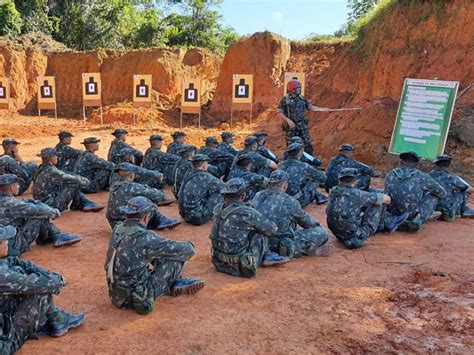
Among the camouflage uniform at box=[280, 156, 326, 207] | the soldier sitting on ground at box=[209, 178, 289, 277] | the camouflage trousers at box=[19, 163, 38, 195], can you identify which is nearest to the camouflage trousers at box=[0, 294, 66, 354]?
the soldier sitting on ground at box=[209, 178, 289, 277]

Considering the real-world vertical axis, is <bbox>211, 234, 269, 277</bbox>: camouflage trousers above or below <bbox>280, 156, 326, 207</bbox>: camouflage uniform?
below

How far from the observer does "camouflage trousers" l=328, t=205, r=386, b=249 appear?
848 cm

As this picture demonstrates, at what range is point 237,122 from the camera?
2295 cm

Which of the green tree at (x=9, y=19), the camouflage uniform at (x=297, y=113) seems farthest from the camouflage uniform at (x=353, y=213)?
the green tree at (x=9, y=19)

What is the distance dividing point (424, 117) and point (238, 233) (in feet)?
26.5

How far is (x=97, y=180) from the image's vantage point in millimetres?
12523

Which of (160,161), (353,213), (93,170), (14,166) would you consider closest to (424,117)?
(353,213)

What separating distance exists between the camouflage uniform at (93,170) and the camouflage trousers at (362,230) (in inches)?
235

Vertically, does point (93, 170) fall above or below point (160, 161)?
below

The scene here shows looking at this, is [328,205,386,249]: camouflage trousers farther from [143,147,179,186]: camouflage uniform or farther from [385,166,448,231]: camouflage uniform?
[143,147,179,186]: camouflage uniform

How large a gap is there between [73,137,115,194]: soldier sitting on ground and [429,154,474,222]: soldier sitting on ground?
23.4 feet

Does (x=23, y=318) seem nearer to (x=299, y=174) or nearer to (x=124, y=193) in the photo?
(x=124, y=193)

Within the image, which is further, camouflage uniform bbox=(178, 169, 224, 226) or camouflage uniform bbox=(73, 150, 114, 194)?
camouflage uniform bbox=(73, 150, 114, 194)

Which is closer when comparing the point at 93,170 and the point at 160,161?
the point at 93,170
